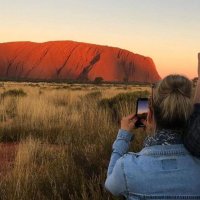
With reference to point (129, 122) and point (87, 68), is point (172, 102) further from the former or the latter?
point (87, 68)

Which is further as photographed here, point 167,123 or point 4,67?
point 4,67

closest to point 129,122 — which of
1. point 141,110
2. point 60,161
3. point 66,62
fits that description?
point 141,110

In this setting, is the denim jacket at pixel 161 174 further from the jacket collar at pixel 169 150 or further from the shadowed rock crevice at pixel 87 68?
the shadowed rock crevice at pixel 87 68

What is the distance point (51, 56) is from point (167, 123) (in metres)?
140

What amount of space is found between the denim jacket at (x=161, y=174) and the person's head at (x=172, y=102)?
128mm

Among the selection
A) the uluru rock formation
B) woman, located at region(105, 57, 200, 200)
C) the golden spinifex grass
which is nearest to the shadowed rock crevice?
the uluru rock formation

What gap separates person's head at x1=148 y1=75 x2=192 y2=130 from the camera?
8.50ft

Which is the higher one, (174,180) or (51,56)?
(174,180)

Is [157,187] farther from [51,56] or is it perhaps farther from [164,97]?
[51,56]

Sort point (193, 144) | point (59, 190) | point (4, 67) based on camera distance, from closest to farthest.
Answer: point (193, 144), point (59, 190), point (4, 67)

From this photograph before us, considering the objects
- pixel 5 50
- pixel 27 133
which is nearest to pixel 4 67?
pixel 5 50

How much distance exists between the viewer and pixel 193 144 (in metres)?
2.60

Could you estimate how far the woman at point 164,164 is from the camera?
2645 mm

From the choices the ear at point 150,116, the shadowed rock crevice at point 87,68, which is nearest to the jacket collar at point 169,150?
the ear at point 150,116
